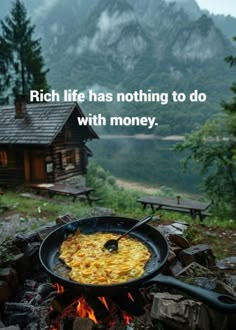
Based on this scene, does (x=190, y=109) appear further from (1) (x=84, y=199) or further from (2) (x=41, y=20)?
(2) (x=41, y=20)

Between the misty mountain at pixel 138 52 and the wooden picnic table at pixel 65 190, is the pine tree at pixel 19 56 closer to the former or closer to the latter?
the wooden picnic table at pixel 65 190

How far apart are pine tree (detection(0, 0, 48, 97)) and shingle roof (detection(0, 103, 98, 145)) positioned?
29.4ft

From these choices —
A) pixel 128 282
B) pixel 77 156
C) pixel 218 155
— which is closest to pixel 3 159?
pixel 77 156

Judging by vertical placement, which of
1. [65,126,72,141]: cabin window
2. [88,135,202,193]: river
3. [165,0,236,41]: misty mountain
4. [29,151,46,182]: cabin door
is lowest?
[88,135,202,193]: river

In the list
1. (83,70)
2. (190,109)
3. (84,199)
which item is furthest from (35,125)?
(83,70)

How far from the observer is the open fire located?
295cm

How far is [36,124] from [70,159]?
3.35 meters

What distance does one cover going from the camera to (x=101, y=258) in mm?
3441

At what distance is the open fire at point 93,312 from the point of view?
2951 mm

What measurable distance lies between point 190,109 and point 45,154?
37.1 m

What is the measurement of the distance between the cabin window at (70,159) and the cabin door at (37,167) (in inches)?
81.9

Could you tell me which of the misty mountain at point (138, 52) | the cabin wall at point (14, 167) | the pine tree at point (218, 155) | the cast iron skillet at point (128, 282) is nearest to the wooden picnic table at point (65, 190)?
the cabin wall at point (14, 167)

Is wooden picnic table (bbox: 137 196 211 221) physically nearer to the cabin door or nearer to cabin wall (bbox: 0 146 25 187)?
the cabin door

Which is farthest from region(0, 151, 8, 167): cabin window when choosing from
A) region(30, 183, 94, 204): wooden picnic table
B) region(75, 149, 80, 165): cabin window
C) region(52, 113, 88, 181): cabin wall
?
region(75, 149, 80, 165): cabin window
